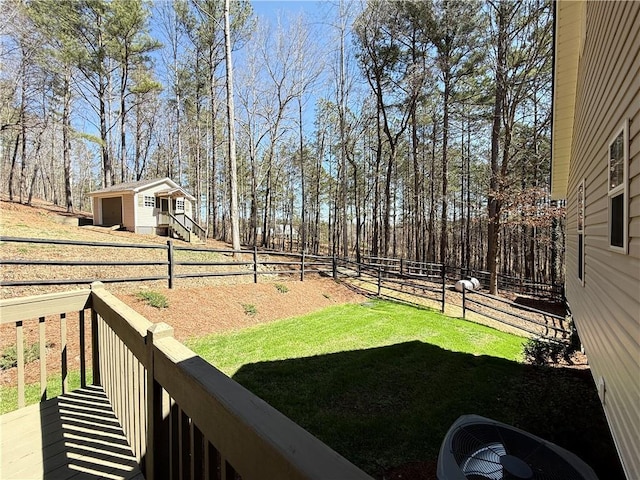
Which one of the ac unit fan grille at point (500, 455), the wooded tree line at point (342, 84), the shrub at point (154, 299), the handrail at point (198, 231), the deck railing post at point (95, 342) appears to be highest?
the wooded tree line at point (342, 84)

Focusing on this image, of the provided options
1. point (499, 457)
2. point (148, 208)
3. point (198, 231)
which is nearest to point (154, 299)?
point (499, 457)

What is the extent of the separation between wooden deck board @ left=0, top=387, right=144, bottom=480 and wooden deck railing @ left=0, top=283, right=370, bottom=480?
0.09 m

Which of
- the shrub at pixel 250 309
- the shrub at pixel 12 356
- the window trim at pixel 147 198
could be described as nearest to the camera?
the shrub at pixel 12 356

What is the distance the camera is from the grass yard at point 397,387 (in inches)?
121

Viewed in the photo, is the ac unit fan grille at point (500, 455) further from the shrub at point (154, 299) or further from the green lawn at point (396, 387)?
the shrub at point (154, 299)

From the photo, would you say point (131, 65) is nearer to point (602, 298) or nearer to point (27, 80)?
point (27, 80)

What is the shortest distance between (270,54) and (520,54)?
1273 cm

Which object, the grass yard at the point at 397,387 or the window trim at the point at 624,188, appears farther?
the grass yard at the point at 397,387

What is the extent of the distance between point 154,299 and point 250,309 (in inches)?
78.3

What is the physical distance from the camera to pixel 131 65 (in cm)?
1917

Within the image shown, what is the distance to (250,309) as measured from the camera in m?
7.21

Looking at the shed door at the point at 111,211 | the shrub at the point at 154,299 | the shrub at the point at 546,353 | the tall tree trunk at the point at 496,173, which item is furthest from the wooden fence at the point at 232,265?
the shed door at the point at 111,211

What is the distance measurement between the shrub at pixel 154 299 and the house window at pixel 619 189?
6.75 m

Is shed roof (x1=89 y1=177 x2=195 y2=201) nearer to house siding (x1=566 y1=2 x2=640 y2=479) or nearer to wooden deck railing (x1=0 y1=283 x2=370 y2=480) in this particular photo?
wooden deck railing (x1=0 y1=283 x2=370 y2=480)
